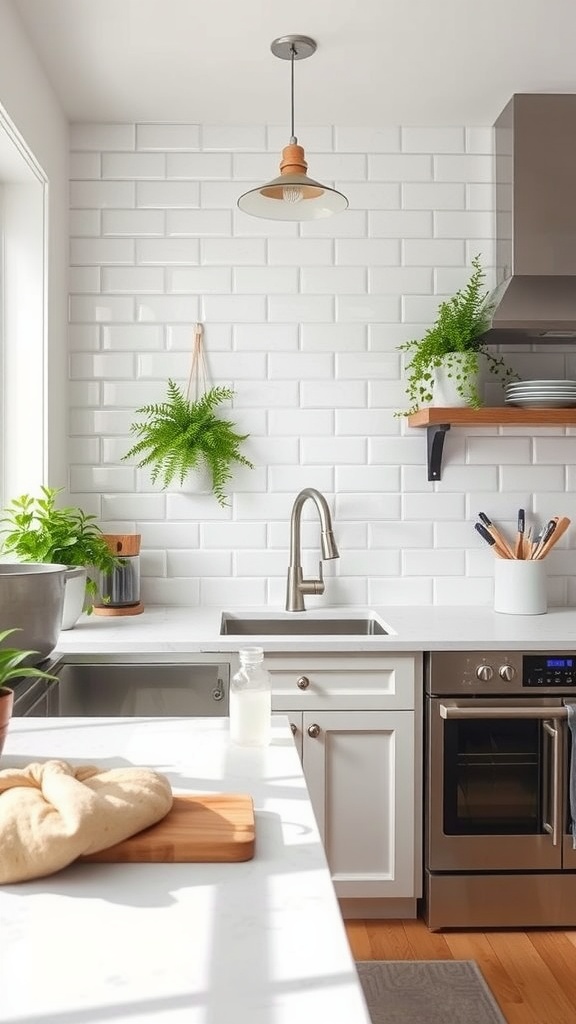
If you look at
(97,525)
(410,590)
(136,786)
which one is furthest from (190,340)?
(136,786)

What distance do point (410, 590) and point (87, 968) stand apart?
254 cm

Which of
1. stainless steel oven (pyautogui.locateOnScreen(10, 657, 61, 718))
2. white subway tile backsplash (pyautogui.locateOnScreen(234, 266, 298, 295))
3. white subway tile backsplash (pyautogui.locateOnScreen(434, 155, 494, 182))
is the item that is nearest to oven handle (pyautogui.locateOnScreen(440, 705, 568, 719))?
stainless steel oven (pyautogui.locateOnScreen(10, 657, 61, 718))

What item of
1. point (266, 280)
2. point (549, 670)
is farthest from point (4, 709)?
point (266, 280)

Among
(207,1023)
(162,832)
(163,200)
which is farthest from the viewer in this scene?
(163,200)

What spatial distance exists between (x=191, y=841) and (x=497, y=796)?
1797 millimetres

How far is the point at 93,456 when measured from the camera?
3.22 metres

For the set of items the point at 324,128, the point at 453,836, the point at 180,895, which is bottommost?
the point at 453,836

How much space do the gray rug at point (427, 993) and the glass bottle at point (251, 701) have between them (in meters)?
1.15

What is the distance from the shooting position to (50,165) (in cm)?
291

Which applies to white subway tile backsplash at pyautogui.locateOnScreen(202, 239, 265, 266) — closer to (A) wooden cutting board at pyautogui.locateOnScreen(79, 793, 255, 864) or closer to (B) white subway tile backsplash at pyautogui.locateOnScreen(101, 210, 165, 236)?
(B) white subway tile backsplash at pyautogui.locateOnScreen(101, 210, 165, 236)

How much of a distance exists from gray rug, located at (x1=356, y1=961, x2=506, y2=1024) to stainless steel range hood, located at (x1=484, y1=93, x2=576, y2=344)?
1.94 metres

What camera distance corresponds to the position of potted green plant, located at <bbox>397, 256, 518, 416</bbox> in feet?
9.73

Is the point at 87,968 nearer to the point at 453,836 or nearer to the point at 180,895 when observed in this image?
the point at 180,895

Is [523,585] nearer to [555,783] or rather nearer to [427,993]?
[555,783]
